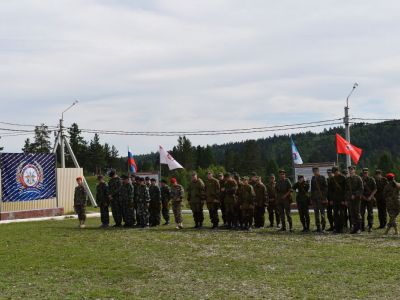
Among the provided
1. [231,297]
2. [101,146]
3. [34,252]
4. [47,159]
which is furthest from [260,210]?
[101,146]

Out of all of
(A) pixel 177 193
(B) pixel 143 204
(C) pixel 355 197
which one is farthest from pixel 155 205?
(C) pixel 355 197

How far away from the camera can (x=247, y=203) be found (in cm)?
1925

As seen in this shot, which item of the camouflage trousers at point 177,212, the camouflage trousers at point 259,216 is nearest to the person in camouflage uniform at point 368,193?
the camouflage trousers at point 259,216

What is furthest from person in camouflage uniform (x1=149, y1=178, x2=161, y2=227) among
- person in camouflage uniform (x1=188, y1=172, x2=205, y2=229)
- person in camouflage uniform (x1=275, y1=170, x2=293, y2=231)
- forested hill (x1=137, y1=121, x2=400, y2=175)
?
forested hill (x1=137, y1=121, x2=400, y2=175)

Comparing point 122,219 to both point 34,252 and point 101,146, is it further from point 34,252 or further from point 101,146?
point 101,146

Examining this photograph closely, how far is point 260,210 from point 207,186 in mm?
2055

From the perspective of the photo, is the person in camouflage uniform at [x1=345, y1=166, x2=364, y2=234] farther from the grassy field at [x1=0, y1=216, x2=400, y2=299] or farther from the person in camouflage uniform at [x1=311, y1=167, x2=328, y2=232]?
the person in camouflage uniform at [x1=311, y1=167, x2=328, y2=232]

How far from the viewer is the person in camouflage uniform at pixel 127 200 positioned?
21.0 metres

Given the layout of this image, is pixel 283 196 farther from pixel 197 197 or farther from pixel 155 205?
pixel 155 205

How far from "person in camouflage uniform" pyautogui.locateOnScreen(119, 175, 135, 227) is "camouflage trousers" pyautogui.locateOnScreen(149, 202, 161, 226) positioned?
0.74 meters

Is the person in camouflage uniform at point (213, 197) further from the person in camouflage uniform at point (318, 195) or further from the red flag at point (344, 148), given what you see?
the red flag at point (344, 148)

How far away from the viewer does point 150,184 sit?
857 inches

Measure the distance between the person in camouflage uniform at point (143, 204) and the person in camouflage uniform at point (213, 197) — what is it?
2298 millimetres

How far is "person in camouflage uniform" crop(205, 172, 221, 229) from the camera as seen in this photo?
20062 mm
